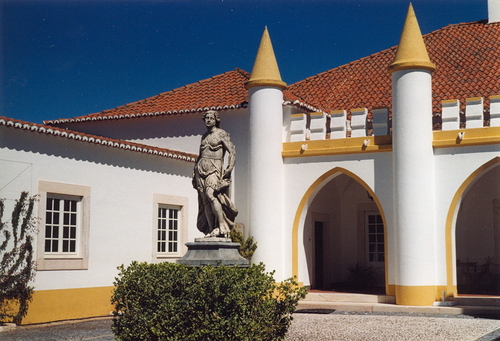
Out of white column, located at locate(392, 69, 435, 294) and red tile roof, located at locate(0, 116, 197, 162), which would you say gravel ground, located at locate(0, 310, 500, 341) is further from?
red tile roof, located at locate(0, 116, 197, 162)

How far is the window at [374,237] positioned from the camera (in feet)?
68.0

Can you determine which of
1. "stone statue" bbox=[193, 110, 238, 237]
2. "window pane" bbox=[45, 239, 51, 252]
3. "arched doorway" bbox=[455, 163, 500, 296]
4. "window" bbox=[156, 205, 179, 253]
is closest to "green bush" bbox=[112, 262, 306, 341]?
"stone statue" bbox=[193, 110, 238, 237]

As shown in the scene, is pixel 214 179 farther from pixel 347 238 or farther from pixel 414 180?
pixel 347 238

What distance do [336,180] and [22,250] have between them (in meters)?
10.6

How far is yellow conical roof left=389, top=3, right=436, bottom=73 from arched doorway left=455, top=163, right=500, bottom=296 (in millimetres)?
4512

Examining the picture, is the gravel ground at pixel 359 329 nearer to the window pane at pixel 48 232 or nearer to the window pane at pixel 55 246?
the window pane at pixel 55 246

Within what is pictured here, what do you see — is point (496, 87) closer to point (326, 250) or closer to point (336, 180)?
point (336, 180)

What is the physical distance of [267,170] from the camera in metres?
17.5

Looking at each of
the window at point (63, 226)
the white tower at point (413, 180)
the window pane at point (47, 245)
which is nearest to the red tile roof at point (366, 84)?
the white tower at point (413, 180)

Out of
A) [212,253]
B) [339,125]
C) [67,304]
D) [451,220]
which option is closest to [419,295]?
[451,220]

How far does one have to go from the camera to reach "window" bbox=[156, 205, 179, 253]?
56.1 feet

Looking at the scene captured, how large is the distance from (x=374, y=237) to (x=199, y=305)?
13010 mm

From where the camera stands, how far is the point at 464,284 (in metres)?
19.2

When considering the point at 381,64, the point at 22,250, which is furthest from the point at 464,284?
the point at 22,250
